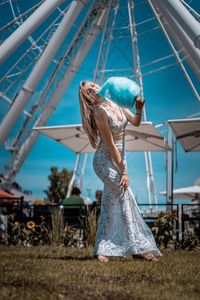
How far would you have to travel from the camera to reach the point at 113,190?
17.7 feet

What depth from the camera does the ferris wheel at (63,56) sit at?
14828 mm

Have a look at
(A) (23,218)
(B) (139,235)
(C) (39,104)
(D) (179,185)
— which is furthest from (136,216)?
(D) (179,185)

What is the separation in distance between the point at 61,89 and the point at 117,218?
14.2m

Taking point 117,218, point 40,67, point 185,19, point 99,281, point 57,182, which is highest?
point 57,182

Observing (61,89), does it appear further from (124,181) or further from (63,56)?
(124,181)

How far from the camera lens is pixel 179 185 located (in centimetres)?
2761

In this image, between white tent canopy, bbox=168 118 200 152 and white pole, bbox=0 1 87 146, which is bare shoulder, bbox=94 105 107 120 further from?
white pole, bbox=0 1 87 146

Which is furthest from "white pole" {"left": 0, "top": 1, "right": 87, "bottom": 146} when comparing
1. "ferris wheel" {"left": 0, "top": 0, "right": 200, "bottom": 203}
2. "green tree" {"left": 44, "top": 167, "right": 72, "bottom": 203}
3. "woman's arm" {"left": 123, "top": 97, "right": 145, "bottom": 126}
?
"green tree" {"left": 44, "top": 167, "right": 72, "bottom": 203}

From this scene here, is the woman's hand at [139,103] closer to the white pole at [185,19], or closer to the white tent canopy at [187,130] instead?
the white pole at [185,19]

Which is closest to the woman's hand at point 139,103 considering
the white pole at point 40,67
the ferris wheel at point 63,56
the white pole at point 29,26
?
the white pole at point 29,26

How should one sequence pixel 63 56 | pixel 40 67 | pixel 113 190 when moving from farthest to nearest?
1. pixel 63 56
2. pixel 40 67
3. pixel 113 190

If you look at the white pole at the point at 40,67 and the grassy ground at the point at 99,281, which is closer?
the grassy ground at the point at 99,281

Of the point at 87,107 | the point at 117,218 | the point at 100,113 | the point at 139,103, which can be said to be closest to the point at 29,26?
the point at 87,107

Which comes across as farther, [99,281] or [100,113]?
[100,113]
